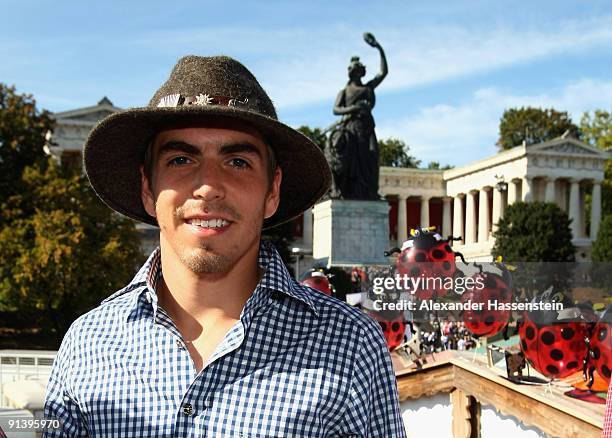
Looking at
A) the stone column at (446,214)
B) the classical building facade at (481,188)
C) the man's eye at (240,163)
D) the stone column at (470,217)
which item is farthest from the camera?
the stone column at (446,214)

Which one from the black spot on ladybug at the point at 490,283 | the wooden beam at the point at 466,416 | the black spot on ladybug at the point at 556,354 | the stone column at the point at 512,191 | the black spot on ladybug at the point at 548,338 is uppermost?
the stone column at the point at 512,191

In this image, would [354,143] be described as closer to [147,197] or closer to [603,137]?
[147,197]

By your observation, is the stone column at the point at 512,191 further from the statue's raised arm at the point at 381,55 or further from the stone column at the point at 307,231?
the statue's raised arm at the point at 381,55

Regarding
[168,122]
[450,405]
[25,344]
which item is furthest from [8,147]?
[168,122]

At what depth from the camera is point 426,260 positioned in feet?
28.2

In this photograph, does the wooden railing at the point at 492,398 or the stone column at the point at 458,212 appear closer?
the wooden railing at the point at 492,398

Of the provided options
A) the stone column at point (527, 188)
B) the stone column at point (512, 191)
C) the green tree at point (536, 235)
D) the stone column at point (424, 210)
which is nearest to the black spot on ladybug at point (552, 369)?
the green tree at point (536, 235)

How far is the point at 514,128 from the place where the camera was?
74.6 meters

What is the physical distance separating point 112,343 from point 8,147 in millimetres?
33004

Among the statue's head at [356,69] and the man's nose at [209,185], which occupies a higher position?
the statue's head at [356,69]

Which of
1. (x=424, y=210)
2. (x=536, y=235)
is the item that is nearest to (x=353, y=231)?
(x=536, y=235)

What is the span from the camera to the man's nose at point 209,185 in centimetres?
246

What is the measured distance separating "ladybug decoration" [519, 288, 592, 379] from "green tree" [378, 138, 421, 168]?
80324mm

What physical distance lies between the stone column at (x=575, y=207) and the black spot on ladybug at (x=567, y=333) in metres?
69.6
